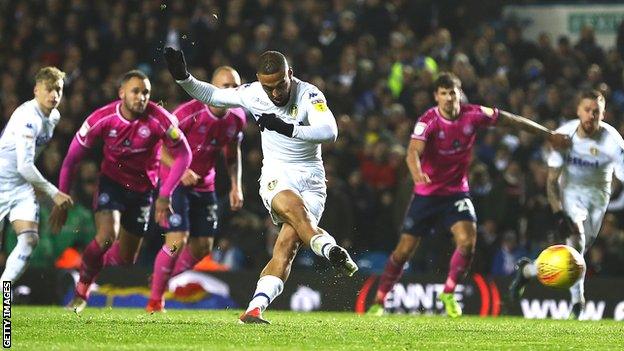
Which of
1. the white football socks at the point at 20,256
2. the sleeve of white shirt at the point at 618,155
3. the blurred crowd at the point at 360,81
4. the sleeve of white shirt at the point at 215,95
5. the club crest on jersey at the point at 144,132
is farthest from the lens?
the blurred crowd at the point at 360,81

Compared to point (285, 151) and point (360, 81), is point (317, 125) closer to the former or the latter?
point (285, 151)

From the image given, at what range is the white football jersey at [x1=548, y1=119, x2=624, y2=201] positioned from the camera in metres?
14.7

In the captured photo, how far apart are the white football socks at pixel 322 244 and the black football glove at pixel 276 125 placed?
35.1 inches

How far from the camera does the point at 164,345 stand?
28.9ft

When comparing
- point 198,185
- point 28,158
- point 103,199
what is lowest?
point 103,199

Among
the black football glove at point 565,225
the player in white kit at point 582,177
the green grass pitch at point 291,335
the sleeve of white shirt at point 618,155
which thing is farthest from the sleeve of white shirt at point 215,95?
the sleeve of white shirt at point 618,155

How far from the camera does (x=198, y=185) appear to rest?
1482 centimetres

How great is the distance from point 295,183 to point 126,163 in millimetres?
3441

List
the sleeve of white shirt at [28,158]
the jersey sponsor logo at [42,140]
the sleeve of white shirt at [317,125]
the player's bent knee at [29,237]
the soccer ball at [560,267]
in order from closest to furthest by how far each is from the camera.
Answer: the sleeve of white shirt at [317,125]
the soccer ball at [560,267]
the sleeve of white shirt at [28,158]
the player's bent knee at [29,237]
the jersey sponsor logo at [42,140]

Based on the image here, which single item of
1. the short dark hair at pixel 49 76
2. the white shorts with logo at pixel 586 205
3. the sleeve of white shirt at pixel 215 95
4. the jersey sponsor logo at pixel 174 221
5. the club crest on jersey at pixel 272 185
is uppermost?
the short dark hair at pixel 49 76

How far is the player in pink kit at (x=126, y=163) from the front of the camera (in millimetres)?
13547

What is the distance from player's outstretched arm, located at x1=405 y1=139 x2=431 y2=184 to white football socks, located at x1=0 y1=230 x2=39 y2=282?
428 cm

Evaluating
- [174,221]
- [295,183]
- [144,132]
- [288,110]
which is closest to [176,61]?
[288,110]

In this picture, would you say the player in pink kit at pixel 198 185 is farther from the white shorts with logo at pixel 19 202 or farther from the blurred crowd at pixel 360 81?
the blurred crowd at pixel 360 81
